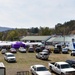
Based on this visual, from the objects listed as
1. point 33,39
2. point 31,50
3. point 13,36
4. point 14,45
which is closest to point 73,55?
point 31,50

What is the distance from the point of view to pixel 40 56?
43219 millimetres

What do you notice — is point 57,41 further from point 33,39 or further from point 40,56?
point 40,56

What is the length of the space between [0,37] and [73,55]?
444 feet

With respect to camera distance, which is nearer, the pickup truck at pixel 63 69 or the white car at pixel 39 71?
the white car at pixel 39 71

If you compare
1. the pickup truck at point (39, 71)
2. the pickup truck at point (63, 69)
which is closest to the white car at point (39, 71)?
the pickup truck at point (39, 71)

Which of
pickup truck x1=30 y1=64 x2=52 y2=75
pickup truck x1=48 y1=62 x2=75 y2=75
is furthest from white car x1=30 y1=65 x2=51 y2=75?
pickup truck x1=48 y1=62 x2=75 y2=75

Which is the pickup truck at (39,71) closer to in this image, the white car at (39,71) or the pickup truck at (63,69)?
the white car at (39,71)

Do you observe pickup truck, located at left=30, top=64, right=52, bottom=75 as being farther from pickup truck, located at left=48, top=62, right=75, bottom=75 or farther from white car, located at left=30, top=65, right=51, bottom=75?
pickup truck, located at left=48, top=62, right=75, bottom=75

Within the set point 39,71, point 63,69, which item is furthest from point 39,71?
point 63,69

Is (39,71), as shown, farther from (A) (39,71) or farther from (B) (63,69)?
(B) (63,69)

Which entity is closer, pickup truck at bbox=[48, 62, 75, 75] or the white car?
the white car

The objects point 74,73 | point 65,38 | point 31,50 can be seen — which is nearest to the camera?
point 74,73

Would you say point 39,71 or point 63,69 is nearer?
point 39,71

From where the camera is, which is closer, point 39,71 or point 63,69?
point 39,71
